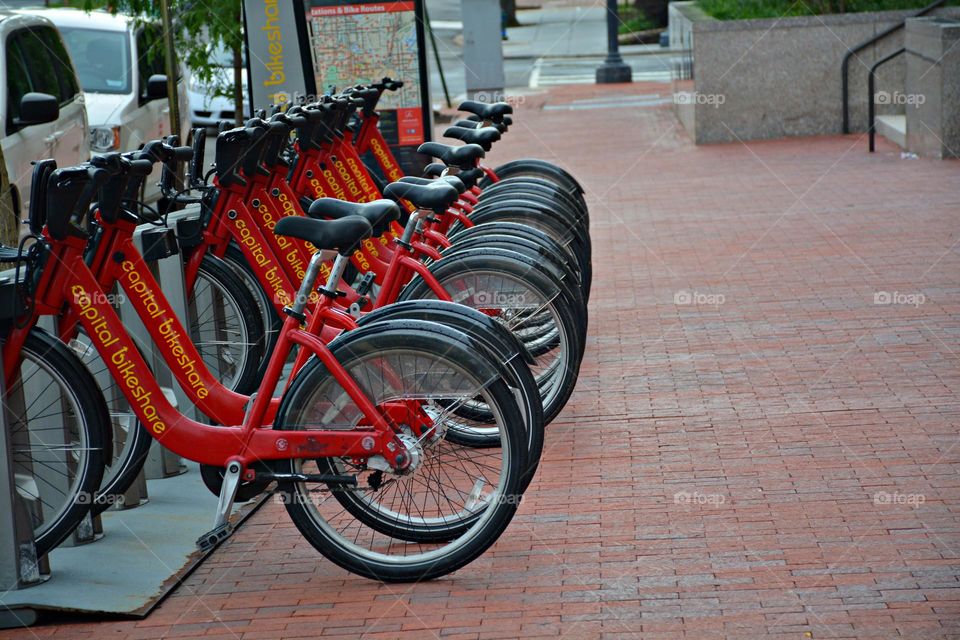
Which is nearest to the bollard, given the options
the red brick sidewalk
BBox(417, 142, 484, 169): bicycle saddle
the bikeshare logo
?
the red brick sidewalk

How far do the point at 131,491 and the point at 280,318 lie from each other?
1.29m

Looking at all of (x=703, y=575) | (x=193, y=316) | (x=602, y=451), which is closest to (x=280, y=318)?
(x=193, y=316)

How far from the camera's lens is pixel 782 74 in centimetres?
1681

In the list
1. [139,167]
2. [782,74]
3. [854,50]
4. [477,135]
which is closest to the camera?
[139,167]

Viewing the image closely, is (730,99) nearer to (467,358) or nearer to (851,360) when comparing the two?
(851,360)

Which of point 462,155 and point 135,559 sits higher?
point 462,155

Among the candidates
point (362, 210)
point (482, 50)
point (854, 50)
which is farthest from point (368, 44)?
point (482, 50)

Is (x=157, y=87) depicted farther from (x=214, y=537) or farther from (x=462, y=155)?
(x=214, y=537)

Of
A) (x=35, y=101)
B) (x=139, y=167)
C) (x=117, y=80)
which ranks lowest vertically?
(x=117, y=80)

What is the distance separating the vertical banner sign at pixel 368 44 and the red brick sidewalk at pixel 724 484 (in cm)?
211

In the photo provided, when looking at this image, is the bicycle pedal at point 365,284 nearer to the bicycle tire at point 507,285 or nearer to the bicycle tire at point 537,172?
the bicycle tire at point 507,285

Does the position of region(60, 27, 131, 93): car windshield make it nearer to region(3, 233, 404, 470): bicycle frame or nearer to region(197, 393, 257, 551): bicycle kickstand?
region(3, 233, 404, 470): bicycle frame

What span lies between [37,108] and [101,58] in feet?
16.5

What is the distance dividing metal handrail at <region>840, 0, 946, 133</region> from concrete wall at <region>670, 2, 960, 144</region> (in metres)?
0.07
